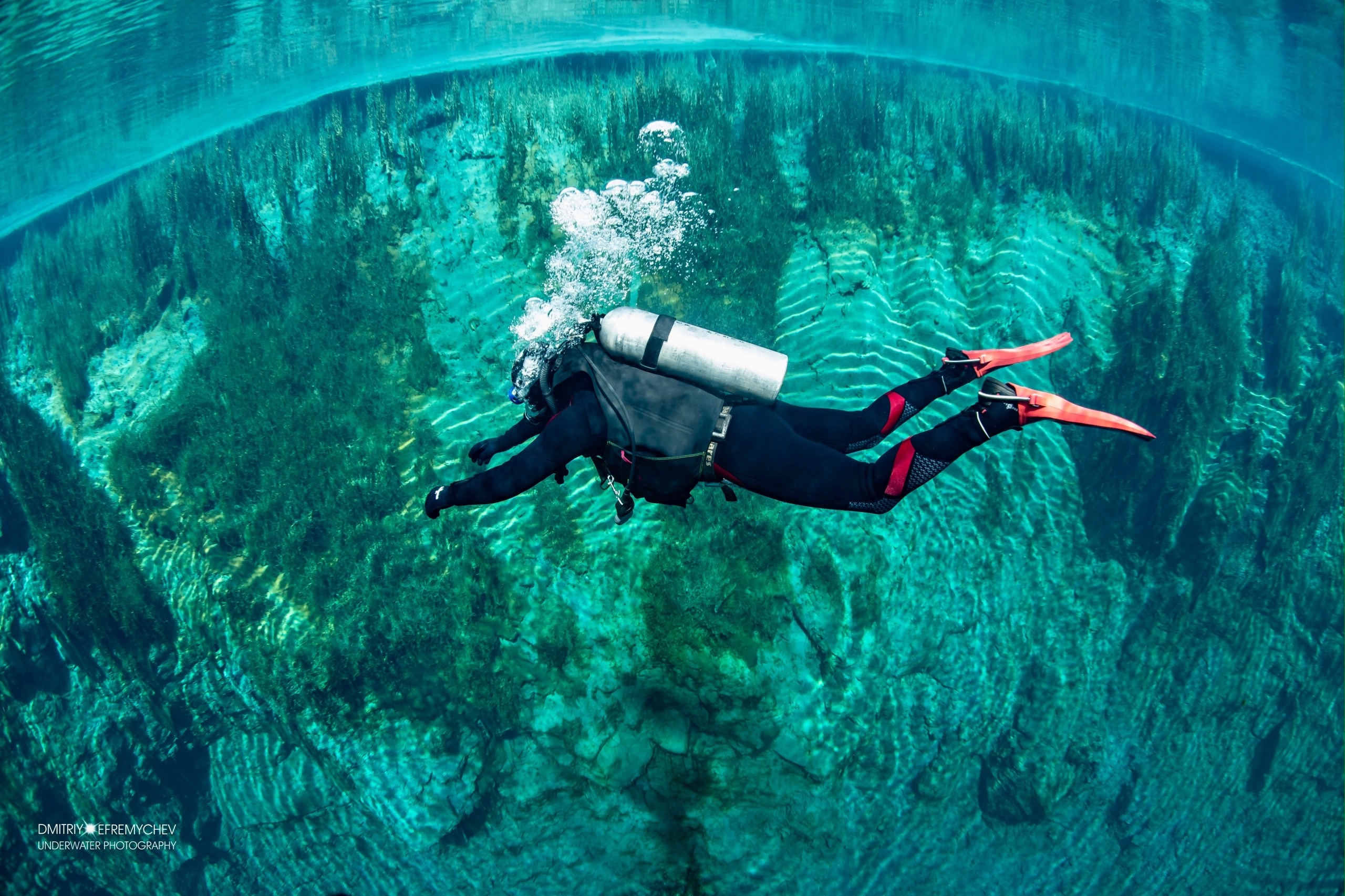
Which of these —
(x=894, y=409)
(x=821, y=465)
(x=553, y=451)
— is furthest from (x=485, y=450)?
(x=894, y=409)

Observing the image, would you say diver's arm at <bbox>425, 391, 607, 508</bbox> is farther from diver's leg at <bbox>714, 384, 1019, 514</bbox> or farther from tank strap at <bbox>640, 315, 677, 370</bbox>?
diver's leg at <bbox>714, 384, 1019, 514</bbox>

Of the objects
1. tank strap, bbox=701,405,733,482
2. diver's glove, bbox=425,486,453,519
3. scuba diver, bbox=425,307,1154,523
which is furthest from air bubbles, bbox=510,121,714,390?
tank strap, bbox=701,405,733,482

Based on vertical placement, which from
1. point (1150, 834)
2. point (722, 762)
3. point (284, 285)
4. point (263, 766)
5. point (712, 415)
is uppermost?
point (712, 415)

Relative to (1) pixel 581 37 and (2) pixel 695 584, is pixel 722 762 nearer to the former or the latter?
(2) pixel 695 584

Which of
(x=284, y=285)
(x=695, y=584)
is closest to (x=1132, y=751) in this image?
(x=695, y=584)

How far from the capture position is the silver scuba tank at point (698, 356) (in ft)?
9.95

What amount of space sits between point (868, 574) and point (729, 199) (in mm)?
4907

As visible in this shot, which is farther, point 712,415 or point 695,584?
point 695,584

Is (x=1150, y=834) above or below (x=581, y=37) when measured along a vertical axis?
below

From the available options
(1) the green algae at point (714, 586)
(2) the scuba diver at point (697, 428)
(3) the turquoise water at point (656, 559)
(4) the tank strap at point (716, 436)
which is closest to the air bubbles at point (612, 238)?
(3) the turquoise water at point (656, 559)

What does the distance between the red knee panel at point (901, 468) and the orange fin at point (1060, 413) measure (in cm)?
54

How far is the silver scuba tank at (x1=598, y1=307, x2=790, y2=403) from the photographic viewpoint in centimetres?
303

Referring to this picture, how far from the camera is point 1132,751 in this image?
6.79 meters

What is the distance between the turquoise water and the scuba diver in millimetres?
2761
